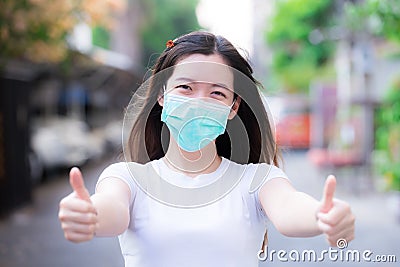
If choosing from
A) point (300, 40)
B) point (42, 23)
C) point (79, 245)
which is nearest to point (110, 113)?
point (300, 40)

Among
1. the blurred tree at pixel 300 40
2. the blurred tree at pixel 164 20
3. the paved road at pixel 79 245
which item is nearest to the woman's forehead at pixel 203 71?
the paved road at pixel 79 245

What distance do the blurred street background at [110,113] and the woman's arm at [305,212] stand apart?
0.33m

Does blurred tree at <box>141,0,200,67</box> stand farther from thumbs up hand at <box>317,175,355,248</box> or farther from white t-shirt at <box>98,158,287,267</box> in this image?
thumbs up hand at <box>317,175,355,248</box>

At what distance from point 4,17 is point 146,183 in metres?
6.98

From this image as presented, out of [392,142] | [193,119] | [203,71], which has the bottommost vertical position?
[193,119]

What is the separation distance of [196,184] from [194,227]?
0.34 feet

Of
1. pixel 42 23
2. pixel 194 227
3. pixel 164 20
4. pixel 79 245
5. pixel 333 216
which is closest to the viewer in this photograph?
pixel 333 216

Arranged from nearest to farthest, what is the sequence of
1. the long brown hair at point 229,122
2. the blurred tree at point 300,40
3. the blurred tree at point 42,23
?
the long brown hair at point 229,122, the blurred tree at point 42,23, the blurred tree at point 300,40

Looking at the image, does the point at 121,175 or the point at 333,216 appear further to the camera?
the point at 121,175

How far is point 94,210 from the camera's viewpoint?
131 centimetres

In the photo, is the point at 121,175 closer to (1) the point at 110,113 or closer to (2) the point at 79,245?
(2) the point at 79,245

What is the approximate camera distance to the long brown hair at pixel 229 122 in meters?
1.68

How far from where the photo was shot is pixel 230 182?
1644mm

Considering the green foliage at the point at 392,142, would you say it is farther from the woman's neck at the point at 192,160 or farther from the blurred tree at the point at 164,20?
the blurred tree at the point at 164,20
